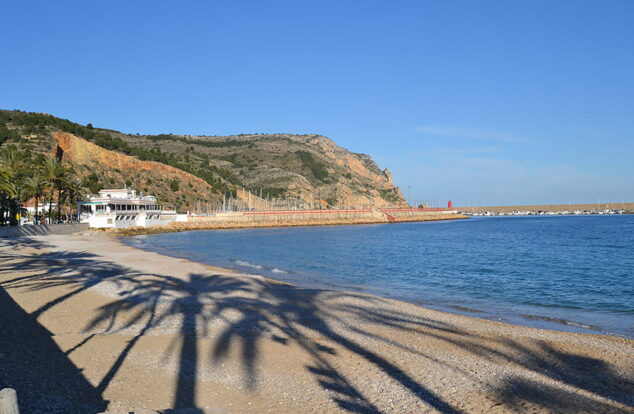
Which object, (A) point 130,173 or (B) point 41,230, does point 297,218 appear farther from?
(B) point 41,230

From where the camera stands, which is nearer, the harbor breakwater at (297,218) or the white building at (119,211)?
the white building at (119,211)

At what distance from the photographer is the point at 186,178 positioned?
122 meters

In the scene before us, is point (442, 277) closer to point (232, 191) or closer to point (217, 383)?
point (217, 383)

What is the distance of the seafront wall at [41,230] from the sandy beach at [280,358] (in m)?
32.2

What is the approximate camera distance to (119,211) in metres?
77.6

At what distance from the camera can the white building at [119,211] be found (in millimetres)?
71744

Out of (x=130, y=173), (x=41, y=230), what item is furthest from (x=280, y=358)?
(x=130, y=173)

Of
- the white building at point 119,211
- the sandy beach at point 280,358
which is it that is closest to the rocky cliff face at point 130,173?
the white building at point 119,211

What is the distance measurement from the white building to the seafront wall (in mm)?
5550

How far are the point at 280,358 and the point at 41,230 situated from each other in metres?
49.9

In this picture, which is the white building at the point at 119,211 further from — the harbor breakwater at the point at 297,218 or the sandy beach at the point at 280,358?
the sandy beach at the point at 280,358

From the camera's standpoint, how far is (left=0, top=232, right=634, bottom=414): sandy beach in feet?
26.0

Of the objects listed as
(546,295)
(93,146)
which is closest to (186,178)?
(93,146)

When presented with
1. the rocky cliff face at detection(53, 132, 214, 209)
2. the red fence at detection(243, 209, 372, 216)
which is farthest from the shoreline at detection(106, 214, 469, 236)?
the rocky cliff face at detection(53, 132, 214, 209)
